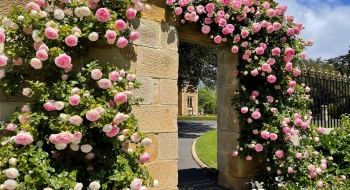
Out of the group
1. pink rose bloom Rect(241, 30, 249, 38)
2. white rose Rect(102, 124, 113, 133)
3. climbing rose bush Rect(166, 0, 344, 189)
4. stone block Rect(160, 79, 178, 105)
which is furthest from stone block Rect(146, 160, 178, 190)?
pink rose bloom Rect(241, 30, 249, 38)

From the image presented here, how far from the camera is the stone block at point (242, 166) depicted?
4086 mm

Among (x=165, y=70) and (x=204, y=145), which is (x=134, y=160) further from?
(x=204, y=145)

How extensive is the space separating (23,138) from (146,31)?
5.70ft

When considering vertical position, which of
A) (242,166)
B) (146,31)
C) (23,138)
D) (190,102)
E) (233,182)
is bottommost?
(233,182)

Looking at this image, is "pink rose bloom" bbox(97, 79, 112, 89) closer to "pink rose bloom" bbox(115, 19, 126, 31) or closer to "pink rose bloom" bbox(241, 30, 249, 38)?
"pink rose bloom" bbox(115, 19, 126, 31)

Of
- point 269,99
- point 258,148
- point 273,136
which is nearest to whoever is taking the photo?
A: point 273,136

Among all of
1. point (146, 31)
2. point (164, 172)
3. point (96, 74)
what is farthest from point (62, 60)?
point (164, 172)

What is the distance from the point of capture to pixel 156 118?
3.18 metres

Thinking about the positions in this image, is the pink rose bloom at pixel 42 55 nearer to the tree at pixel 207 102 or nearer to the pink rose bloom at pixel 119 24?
the pink rose bloom at pixel 119 24

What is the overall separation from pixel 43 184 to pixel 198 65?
9997mm

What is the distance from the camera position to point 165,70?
10.8 ft

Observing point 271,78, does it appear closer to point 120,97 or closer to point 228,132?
point 228,132

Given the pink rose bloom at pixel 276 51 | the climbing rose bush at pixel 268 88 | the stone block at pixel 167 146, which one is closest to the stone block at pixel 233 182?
the climbing rose bush at pixel 268 88

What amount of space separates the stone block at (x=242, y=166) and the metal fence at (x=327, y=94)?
2191 millimetres
